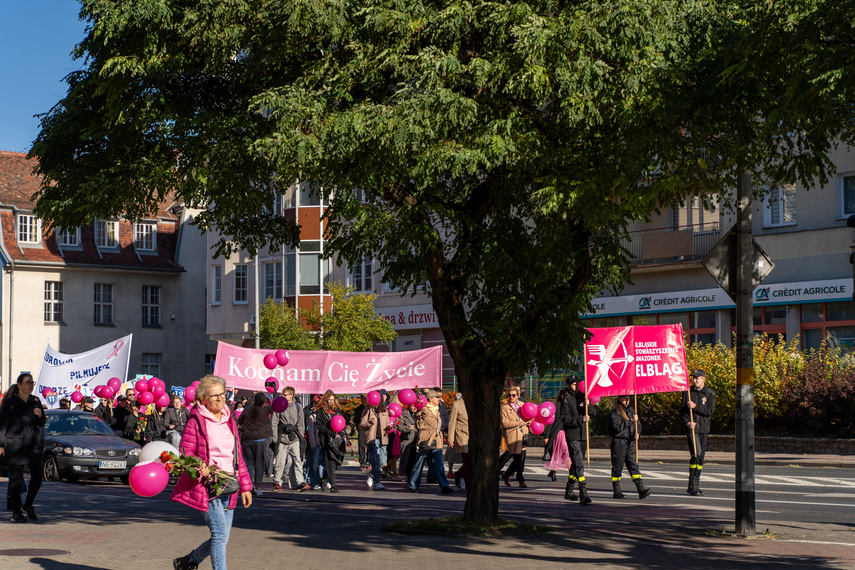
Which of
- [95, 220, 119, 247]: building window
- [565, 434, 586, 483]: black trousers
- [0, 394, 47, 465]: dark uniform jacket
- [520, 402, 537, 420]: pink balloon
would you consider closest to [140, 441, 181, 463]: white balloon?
[0, 394, 47, 465]: dark uniform jacket

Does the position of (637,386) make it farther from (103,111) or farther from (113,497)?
(103,111)

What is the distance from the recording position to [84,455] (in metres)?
22.6

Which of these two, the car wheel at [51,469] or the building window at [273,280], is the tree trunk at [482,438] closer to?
the car wheel at [51,469]

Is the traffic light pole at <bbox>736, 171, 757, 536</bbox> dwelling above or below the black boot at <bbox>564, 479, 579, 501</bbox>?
above

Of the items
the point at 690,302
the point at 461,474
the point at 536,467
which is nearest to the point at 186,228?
the point at 690,302

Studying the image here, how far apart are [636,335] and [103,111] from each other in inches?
598

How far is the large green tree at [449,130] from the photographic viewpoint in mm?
10250

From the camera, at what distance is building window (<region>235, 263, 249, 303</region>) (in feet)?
195

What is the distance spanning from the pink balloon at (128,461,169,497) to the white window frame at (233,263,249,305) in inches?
2020

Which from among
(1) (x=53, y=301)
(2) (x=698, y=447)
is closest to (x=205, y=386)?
(2) (x=698, y=447)

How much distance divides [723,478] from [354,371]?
8.22 m

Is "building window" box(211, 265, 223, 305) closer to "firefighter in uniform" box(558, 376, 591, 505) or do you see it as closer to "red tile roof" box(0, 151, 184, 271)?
"red tile roof" box(0, 151, 184, 271)

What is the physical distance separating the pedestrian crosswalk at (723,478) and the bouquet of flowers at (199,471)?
484 inches

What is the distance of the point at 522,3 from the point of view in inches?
424
